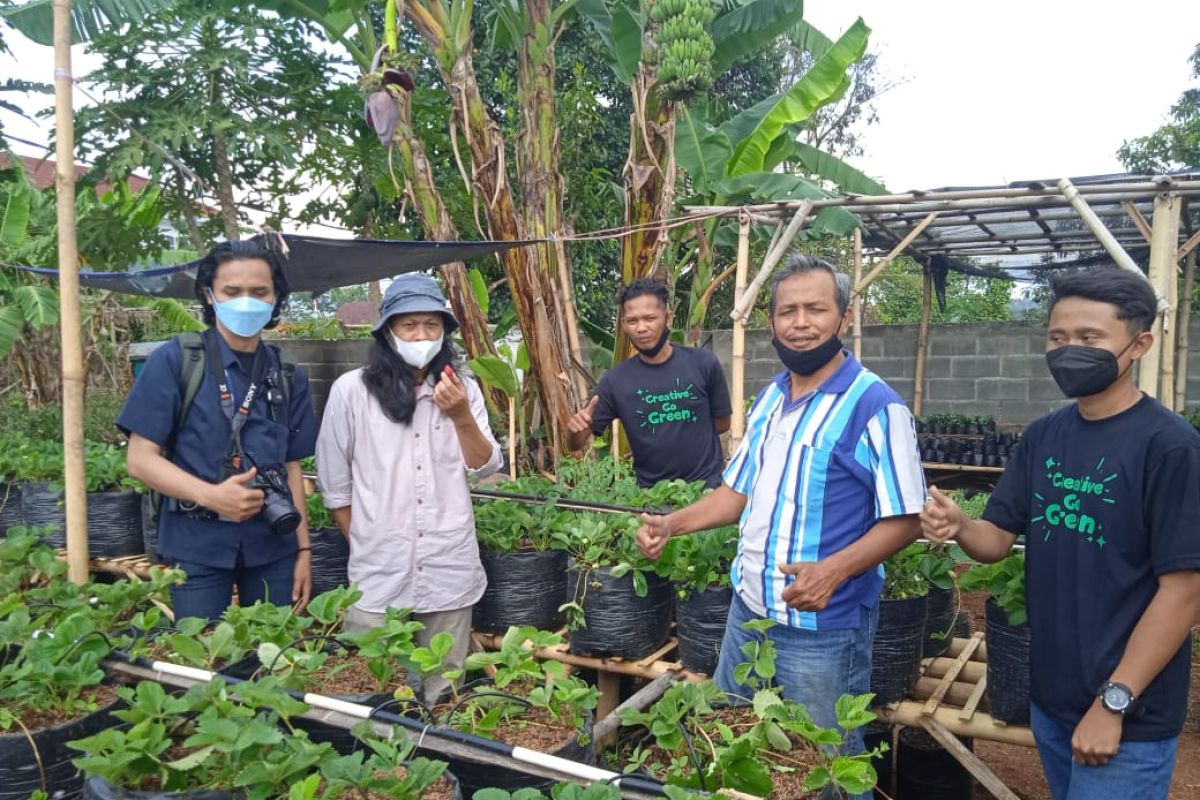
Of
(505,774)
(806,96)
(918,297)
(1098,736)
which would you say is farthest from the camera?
(918,297)

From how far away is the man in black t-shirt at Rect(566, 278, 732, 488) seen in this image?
3773 mm

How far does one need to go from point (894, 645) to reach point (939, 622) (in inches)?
19.7

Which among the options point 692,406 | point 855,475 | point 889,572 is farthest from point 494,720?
point 692,406

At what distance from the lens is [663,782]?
1417 millimetres

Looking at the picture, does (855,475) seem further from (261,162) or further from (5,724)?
(261,162)

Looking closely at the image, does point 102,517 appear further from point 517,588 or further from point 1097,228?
point 1097,228

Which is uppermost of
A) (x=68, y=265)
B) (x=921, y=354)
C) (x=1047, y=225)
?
(x=1047, y=225)

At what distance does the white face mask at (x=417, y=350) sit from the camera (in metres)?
2.59

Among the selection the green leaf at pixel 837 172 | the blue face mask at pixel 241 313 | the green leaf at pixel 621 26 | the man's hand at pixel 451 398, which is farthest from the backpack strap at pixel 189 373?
the green leaf at pixel 837 172

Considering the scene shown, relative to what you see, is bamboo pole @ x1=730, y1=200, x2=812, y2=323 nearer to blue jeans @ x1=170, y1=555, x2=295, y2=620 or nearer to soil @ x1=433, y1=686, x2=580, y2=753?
blue jeans @ x1=170, y1=555, x2=295, y2=620

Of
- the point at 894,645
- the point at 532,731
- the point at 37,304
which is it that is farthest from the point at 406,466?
the point at 37,304

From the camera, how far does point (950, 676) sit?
9.71 feet

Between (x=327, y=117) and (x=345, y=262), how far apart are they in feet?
11.0

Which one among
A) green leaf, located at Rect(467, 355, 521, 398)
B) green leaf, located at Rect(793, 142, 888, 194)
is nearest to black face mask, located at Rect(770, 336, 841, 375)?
green leaf, located at Rect(467, 355, 521, 398)
